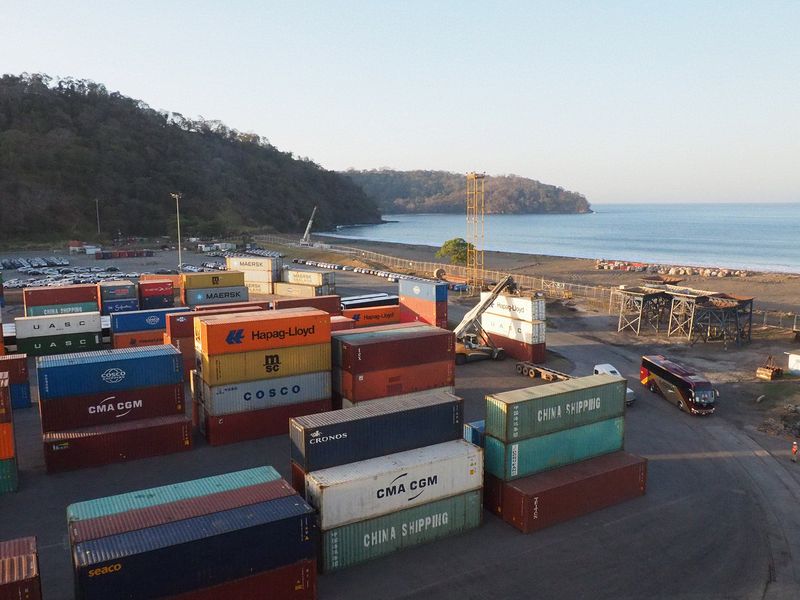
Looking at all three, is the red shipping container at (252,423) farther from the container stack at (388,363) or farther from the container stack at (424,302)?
the container stack at (424,302)

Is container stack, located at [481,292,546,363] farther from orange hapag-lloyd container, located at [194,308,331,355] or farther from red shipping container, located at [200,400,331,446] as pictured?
orange hapag-lloyd container, located at [194,308,331,355]

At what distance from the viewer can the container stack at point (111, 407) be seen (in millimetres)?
24484

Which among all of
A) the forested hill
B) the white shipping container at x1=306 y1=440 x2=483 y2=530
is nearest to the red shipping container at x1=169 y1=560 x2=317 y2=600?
the white shipping container at x1=306 y1=440 x2=483 y2=530

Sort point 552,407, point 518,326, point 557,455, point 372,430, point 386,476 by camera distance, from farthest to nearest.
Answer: point 518,326
point 557,455
point 552,407
point 372,430
point 386,476

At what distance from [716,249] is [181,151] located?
160m

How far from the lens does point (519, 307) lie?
4344 centimetres

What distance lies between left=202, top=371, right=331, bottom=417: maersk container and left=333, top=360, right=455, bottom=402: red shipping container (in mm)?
922

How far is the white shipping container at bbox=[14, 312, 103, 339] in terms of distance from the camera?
137ft

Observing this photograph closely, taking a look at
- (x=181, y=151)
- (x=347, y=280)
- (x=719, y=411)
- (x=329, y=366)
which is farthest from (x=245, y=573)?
(x=181, y=151)

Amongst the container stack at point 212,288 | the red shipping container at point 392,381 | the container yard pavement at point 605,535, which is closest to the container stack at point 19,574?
the container yard pavement at point 605,535

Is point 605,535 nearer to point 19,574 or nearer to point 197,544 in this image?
point 197,544

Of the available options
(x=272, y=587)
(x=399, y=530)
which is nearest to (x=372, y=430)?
(x=399, y=530)

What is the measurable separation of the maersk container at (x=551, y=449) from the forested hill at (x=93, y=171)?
457 ft

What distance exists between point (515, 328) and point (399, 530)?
26.2 metres
